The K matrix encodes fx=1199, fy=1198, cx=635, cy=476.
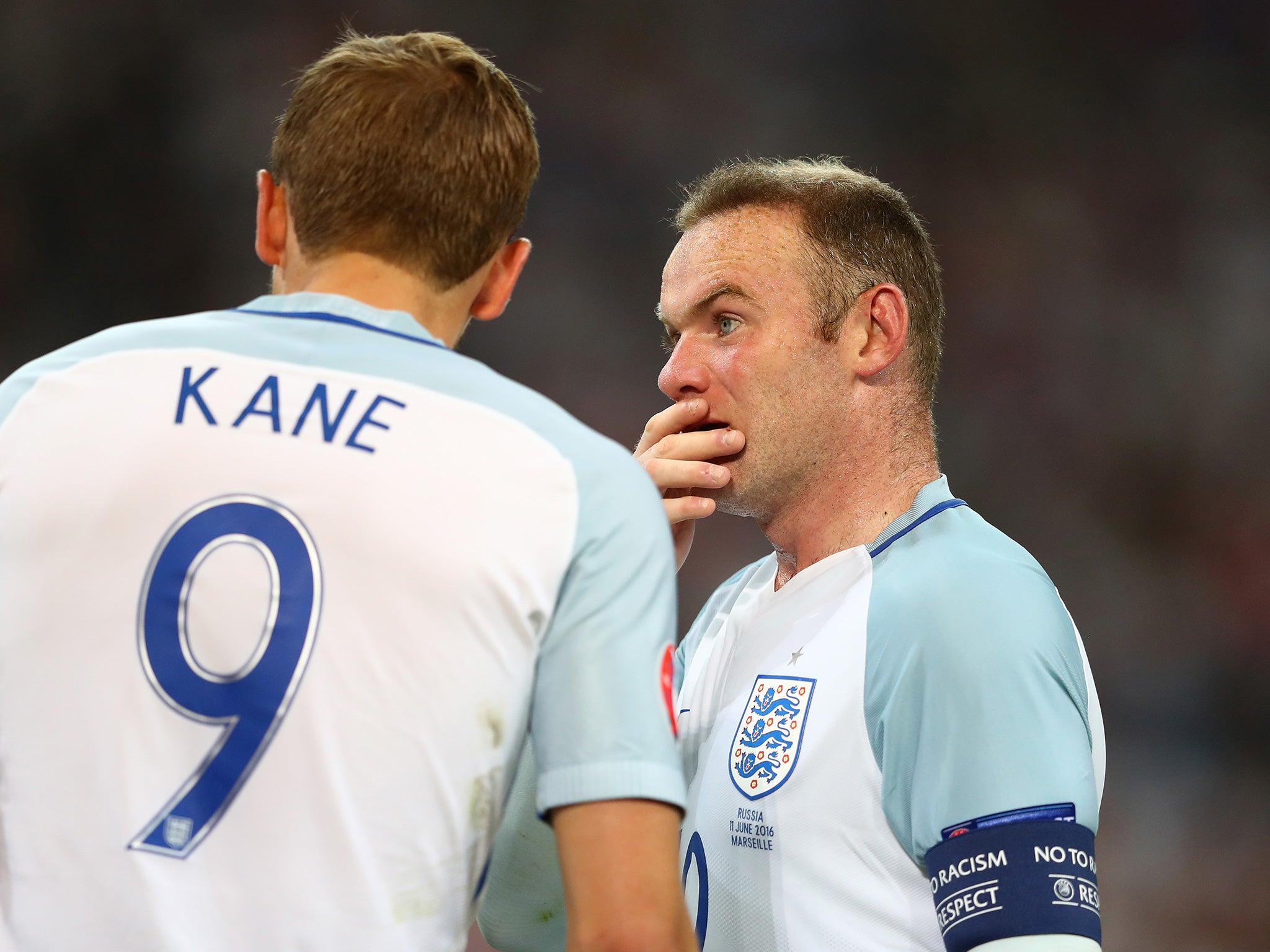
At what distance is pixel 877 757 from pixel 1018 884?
283 mm

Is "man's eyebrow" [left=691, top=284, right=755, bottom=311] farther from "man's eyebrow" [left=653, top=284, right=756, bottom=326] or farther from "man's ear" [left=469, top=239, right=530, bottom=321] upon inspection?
"man's ear" [left=469, top=239, right=530, bottom=321]

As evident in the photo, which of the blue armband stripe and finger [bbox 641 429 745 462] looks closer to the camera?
the blue armband stripe

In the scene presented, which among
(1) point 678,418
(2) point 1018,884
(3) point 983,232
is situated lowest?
(2) point 1018,884

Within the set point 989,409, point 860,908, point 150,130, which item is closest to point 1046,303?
point 989,409

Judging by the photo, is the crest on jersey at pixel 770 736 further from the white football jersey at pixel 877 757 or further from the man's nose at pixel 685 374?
the man's nose at pixel 685 374

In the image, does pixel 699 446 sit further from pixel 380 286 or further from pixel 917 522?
pixel 380 286

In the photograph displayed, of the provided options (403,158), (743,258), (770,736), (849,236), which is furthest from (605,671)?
(849,236)

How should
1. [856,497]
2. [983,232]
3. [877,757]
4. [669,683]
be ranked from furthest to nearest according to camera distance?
[983,232] < [856,497] < [877,757] < [669,683]

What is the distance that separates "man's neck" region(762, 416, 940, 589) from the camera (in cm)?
213

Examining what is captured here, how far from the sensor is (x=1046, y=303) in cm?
607

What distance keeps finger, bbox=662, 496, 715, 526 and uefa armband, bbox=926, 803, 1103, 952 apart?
2.33 feet

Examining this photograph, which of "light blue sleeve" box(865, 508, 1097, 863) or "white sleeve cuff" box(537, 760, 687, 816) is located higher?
"light blue sleeve" box(865, 508, 1097, 863)

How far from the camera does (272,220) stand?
133cm

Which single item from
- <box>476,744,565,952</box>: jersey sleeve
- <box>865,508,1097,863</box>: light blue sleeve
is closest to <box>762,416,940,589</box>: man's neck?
<box>865,508,1097,863</box>: light blue sleeve
